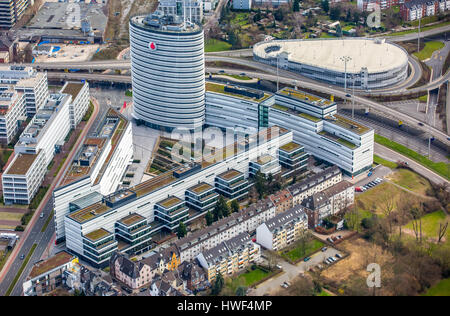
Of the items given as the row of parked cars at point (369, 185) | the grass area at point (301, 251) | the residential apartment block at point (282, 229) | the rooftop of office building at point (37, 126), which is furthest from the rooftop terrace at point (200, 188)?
the rooftop of office building at point (37, 126)

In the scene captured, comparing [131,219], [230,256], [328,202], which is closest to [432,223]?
[328,202]

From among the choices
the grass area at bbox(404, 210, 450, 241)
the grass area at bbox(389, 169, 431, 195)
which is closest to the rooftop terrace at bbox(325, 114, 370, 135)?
the grass area at bbox(389, 169, 431, 195)

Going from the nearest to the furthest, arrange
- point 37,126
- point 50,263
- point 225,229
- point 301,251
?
point 50,263 < point 301,251 < point 225,229 < point 37,126

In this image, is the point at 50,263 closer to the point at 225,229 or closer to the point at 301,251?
the point at 225,229

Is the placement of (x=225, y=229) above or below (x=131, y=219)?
below

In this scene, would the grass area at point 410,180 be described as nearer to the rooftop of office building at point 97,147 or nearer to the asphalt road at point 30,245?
the rooftop of office building at point 97,147

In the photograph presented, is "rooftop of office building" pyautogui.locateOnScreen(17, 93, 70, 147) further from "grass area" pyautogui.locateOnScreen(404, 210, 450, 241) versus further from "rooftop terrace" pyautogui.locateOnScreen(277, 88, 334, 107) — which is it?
"grass area" pyautogui.locateOnScreen(404, 210, 450, 241)
